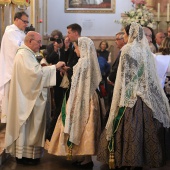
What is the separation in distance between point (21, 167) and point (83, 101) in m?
1.17

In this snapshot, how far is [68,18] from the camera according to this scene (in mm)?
10820

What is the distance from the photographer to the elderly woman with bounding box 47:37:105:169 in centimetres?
467

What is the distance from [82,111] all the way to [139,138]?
2.63 feet

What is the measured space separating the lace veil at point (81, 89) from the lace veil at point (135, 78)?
40 centimetres

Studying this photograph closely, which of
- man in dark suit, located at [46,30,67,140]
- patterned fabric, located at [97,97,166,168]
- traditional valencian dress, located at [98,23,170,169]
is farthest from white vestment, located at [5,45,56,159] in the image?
patterned fabric, located at [97,97,166,168]

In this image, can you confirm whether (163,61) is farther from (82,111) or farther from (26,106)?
(26,106)

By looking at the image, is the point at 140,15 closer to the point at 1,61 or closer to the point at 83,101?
the point at 1,61

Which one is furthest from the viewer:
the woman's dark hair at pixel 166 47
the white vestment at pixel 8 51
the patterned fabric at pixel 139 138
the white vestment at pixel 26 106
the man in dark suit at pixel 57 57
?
the white vestment at pixel 8 51

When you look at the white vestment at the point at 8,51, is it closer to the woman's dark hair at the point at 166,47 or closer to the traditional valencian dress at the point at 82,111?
the traditional valencian dress at the point at 82,111

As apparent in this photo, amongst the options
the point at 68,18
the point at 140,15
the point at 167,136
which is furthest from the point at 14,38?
the point at 68,18

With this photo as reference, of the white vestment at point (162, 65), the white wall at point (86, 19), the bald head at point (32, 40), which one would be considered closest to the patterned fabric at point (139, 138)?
the white vestment at point (162, 65)

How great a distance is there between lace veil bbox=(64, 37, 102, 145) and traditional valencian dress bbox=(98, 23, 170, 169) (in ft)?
1.18

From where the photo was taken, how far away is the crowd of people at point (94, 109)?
14.3 ft

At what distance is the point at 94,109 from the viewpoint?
4.73 meters
